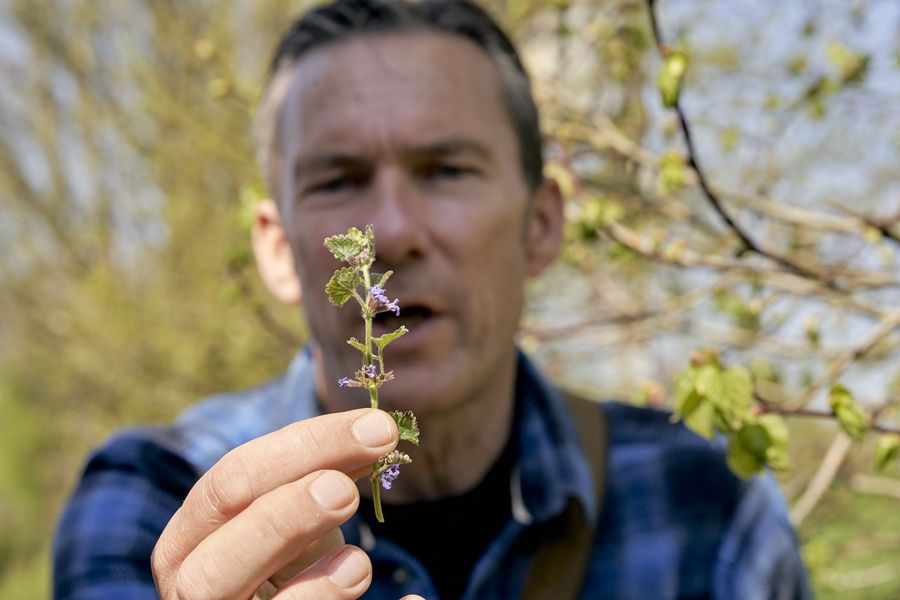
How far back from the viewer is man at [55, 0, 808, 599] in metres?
2.02

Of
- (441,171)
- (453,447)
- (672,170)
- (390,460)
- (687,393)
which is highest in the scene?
(390,460)

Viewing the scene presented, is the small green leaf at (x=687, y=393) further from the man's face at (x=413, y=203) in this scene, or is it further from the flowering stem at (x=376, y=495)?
the flowering stem at (x=376, y=495)

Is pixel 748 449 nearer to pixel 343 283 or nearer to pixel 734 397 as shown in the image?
pixel 734 397

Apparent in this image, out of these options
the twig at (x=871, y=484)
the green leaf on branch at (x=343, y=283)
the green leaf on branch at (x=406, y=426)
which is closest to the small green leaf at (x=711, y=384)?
the green leaf on branch at (x=406, y=426)

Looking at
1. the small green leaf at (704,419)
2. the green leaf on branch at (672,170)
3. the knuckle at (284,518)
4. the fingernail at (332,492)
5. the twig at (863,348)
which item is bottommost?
the twig at (863,348)

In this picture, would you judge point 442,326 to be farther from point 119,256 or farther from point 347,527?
point 119,256

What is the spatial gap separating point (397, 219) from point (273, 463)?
104 centimetres

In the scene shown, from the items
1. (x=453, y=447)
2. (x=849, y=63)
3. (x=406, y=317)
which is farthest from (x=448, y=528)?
(x=849, y=63)

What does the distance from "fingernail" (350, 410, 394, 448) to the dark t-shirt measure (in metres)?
1.27

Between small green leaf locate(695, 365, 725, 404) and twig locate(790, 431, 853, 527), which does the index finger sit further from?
twig locate(790, 431, 853, 527)

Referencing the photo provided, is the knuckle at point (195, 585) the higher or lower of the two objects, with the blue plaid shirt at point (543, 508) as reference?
higher

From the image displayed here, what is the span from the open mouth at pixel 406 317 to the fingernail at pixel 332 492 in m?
0.93

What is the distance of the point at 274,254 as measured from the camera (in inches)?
100

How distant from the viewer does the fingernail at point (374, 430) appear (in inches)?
34.8
